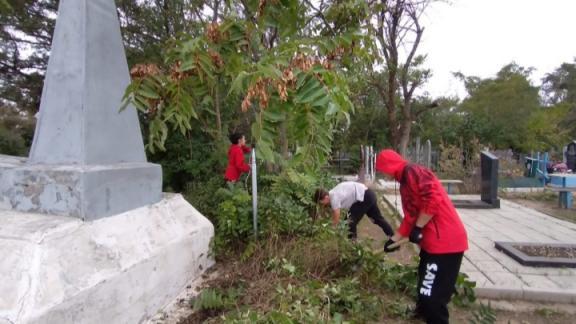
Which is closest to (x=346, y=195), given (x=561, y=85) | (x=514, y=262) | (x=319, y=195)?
(x=319, y=195)

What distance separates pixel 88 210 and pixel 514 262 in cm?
485

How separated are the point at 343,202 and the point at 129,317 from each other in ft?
11.7

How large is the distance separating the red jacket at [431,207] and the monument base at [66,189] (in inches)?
88.1

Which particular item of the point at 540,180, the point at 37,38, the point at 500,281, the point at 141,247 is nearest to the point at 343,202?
the point at 500,281

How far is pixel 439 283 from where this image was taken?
2695 mm

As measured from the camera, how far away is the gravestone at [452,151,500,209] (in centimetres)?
827

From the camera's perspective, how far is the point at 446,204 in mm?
2748

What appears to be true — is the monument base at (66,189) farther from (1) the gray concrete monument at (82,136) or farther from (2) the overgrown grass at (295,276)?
(2) the overgrown grass at (295,276)

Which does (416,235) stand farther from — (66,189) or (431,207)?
(66,189)

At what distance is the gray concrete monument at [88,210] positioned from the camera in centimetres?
183

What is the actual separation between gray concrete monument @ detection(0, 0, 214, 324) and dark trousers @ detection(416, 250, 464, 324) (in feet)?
6.81

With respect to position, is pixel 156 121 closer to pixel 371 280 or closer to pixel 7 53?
pixel 371 280

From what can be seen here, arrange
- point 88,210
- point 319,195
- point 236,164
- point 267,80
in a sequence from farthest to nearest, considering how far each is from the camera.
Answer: point 236,164 < point 319,195 < point 88,210 < point 267,80

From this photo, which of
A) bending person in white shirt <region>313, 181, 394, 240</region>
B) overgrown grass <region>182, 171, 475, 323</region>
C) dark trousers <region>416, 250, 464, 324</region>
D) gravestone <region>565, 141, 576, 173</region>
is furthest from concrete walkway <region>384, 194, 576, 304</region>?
gravestone <region>565, 141, 576, 173</region>
